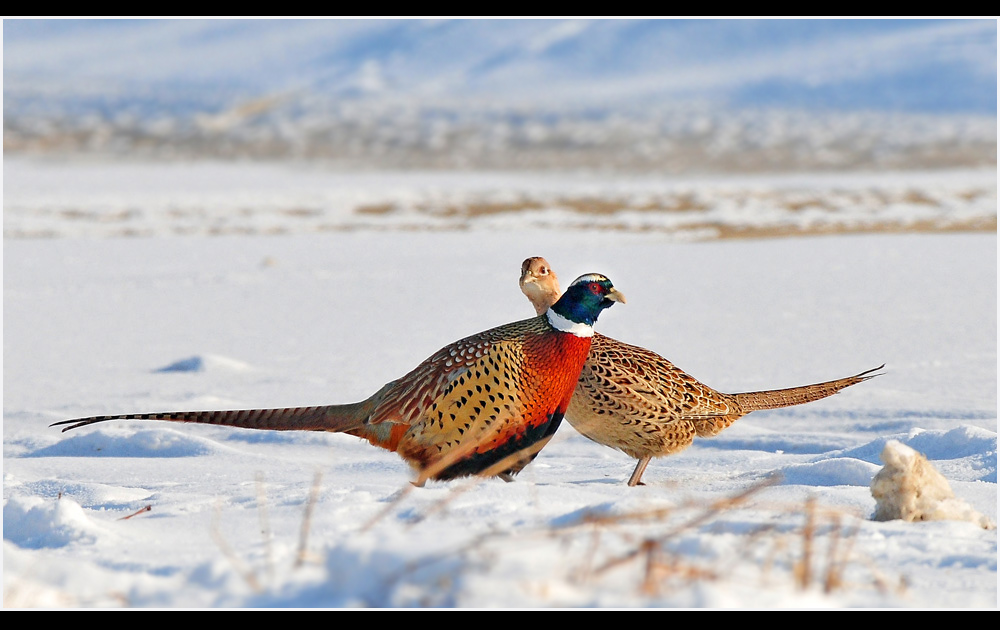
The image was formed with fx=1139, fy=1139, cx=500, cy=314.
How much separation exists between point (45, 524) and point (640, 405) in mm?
2167

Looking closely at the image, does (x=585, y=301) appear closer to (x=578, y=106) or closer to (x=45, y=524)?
(x=45, y=524)

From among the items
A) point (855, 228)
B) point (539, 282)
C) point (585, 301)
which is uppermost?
point (855, 228)

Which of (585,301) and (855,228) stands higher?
(855,228)

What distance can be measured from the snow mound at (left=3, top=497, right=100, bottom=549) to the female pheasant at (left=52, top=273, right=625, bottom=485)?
0.70 meters

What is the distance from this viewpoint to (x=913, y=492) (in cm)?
310

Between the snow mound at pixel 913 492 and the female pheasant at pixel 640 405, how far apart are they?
3.95 ft

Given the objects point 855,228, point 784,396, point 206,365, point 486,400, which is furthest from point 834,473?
point 855,228

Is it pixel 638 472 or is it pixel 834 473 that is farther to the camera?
pixel 638 472

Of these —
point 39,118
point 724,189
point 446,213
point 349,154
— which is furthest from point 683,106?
point 446,213

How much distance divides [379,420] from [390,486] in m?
0.28

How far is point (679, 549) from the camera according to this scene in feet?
8.27

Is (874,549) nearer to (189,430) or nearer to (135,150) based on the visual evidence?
(189,430)

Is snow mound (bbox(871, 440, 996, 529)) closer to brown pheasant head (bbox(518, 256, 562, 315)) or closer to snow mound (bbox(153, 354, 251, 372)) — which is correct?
brown pheasant head (bbox(518, 256, 562, 315))

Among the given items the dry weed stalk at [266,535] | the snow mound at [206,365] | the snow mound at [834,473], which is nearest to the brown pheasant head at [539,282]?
the snow mound at [834,473]
